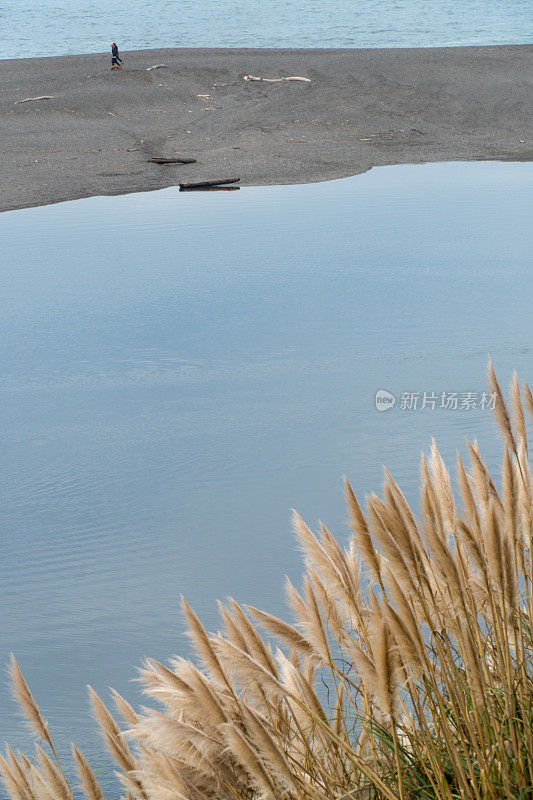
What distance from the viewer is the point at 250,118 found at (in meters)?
8.04

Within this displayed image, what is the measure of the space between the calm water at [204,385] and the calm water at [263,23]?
380 inches

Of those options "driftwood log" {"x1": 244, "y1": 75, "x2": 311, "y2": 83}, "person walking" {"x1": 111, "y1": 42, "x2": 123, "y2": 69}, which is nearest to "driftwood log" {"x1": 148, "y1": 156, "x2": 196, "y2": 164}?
"driftwood log" {"x1": 244, "y1": 75, "x2": 311, "y2": 83}

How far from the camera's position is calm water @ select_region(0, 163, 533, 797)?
1.90m

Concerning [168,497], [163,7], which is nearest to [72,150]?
[168,497]

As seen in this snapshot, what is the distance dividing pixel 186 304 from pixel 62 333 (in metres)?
0.54

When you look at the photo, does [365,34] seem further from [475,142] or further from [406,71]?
[475,142]

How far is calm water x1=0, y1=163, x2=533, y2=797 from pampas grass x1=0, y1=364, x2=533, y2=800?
0.76m

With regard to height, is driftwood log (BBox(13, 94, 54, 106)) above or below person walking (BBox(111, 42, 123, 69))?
below

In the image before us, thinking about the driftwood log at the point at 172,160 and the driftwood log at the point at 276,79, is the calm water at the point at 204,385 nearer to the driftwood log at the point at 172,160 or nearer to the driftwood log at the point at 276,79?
the driftwood log at the point at 172,160

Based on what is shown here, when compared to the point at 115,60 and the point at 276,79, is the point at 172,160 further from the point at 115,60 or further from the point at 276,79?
the point at 115,60

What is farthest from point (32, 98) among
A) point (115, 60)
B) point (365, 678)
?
point (365, 678)

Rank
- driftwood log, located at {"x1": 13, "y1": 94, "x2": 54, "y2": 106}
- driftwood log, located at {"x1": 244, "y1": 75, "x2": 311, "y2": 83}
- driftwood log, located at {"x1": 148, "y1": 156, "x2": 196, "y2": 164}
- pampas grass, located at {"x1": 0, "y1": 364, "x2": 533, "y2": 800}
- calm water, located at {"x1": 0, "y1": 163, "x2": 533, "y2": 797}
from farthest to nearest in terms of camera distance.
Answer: driftwood log, located at {"x1": 244, "y1": 75, "x2": 311, "y2": 83}, driftwood log, located at {"x1": 13, "y1": 94, "x2": 54, "y2": 106}, driftwood log, located at {"x1": 148, "y1": 156, "x2": 196, "y2": 164}, calm water, located at {"x1": 0, "y1": 163, "x2": 533, "y2": 797}, pampas grass, located at {"x1": 0, "y1": 364, "x2": 533, "y2": 800}

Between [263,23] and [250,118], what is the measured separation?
338 inches

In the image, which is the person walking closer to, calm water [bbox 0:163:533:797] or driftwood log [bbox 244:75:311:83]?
driftwood log [bbox 244:75:311:83]
